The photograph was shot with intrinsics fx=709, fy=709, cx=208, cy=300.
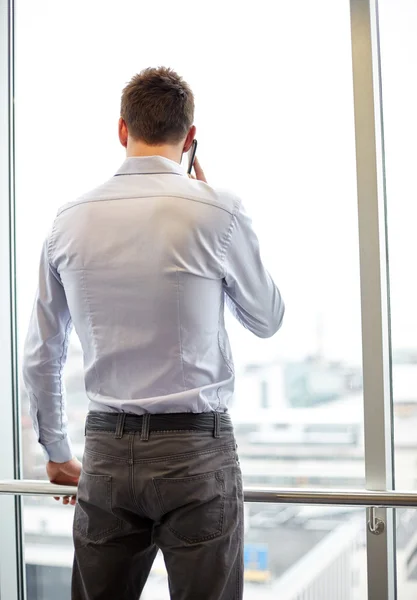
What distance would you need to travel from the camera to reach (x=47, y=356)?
1496 mm

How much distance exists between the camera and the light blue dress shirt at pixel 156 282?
130 centimetres

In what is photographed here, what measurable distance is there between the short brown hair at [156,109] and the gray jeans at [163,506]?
0.56 m

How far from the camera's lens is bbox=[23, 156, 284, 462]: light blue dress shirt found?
130cm

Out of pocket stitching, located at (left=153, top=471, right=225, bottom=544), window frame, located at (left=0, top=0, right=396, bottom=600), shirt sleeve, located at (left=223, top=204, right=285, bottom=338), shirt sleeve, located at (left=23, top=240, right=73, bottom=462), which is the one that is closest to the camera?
pocket stitching, located at (left=153, top=471, right=225, bottom=544)

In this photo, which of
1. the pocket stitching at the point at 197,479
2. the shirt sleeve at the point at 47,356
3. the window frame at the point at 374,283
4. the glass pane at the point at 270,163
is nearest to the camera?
the pocket stitching at the point at 197,479

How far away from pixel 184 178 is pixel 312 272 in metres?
0.62

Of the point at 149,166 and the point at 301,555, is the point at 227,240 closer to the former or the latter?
Result: the point at 149,166

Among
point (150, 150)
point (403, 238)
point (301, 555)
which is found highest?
point (150, 150)

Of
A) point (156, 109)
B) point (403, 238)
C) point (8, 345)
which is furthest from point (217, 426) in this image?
point (8, 345)

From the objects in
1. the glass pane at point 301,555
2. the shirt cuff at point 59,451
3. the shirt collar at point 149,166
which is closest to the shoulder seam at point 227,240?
the shirt collar at point 149,166

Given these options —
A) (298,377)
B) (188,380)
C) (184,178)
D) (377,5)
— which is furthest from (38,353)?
(377,5)

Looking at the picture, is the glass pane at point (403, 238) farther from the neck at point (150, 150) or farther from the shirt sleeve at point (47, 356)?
the shirt sleeve at point (47, 356)

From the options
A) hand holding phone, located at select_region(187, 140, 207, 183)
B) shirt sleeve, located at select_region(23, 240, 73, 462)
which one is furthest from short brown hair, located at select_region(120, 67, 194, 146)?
shirt sleeve, located at select_region(23, 240, 73, 462)

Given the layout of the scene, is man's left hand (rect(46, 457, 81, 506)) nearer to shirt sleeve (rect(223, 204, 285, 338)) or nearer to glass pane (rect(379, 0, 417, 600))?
shirt sleeve (rect(223, 204, 285, 338))
